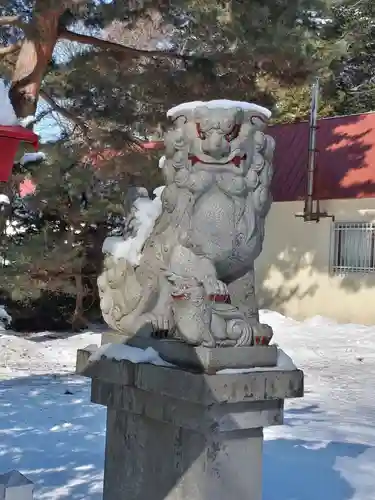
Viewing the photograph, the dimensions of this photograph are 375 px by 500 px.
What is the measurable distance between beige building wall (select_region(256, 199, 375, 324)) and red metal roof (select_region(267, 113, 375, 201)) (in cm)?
24

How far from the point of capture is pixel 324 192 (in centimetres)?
1352

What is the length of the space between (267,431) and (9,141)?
3.67m

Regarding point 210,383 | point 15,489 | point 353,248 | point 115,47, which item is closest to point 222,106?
point 210,383

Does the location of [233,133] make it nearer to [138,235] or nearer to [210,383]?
[138,235]

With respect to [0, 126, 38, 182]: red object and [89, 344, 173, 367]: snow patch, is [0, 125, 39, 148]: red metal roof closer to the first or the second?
[0, 126, 38, 182]: red object

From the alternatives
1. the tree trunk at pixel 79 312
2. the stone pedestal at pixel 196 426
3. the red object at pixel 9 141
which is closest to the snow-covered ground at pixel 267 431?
the stone pedestal at pixel 196 426

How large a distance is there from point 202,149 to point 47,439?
3110mm

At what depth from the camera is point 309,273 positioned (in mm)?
13641

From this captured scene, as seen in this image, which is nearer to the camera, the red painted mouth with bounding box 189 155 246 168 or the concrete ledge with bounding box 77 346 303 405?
the concrete ledge with bounding box 77 346 303 405

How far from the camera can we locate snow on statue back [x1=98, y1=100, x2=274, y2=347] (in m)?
3.39

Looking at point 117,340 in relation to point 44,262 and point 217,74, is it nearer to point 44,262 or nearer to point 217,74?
point 217,74

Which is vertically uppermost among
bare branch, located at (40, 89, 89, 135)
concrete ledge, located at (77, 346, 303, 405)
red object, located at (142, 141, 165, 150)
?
bare branch, located at (40, 89, 89, 135)

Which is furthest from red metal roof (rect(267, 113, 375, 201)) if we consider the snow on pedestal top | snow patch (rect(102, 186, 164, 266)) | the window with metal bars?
the snow on pedestal top

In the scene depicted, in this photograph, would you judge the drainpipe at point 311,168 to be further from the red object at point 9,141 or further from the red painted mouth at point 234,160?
the red object at point 9,141
